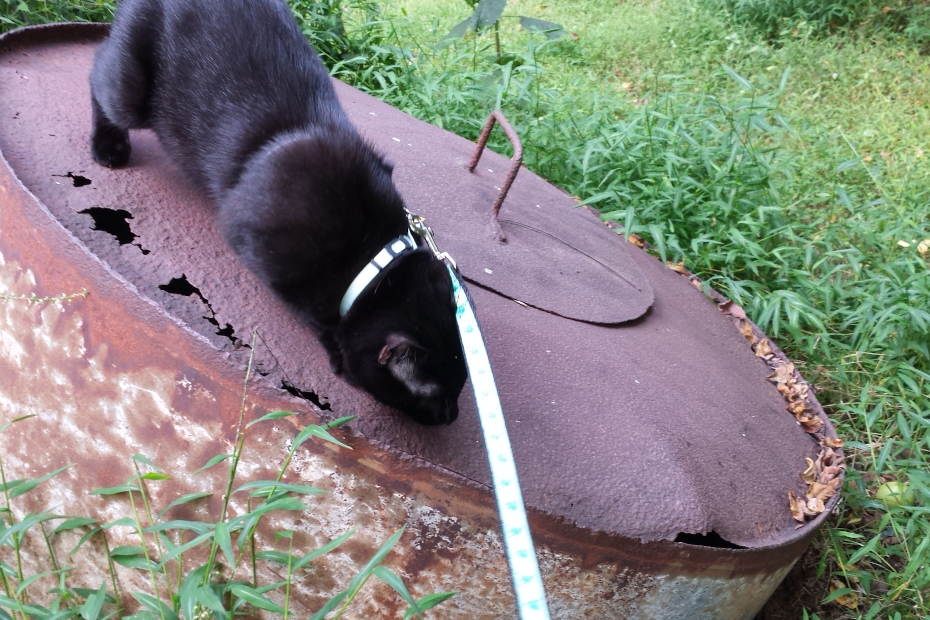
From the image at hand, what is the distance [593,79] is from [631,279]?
3.72 metres

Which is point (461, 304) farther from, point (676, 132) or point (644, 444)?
point (676, 132)

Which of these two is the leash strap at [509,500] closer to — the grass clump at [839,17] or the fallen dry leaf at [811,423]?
the fallen dry leaf at [811,423]

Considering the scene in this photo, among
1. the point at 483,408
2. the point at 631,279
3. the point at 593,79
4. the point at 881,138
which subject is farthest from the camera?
the point at 593,79

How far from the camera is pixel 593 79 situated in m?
5.45

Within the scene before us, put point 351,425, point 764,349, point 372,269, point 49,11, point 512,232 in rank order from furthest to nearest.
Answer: point 49,11 < point 764,349 < point 512,232 < point 372,269 < point 351,425

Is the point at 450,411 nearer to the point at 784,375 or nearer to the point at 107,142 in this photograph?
the point at 107,142

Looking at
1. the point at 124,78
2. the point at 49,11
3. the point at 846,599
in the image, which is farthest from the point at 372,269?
the point at 49,11

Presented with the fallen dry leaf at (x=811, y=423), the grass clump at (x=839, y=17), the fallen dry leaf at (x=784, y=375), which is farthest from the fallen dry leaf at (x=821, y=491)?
the grass clump at (x=839, y=17)

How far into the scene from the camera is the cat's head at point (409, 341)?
1.34 metres

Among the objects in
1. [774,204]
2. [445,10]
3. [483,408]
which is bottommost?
[445,10]

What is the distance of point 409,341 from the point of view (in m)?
1.40

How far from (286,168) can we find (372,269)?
313 millimetres

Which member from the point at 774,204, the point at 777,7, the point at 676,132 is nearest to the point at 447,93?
the point at 676,132

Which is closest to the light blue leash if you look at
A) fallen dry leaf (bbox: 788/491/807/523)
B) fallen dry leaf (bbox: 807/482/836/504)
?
fallen dry leaf (bbox: 788/491/807/523)
